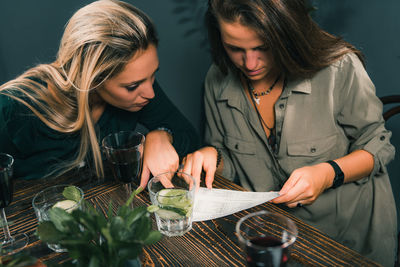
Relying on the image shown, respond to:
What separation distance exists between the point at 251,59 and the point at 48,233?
899mm

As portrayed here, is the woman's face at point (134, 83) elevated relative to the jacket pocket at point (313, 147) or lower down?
elevated

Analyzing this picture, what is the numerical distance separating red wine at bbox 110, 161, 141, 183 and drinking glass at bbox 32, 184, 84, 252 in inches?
4.1

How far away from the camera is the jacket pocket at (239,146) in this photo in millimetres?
1647

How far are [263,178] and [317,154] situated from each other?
25 cm

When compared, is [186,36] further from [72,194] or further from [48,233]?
[48,233]

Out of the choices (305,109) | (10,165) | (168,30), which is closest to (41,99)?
(10,165)

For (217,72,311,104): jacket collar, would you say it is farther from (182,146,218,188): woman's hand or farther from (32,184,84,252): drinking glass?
(32,184,84,252): drinking glass

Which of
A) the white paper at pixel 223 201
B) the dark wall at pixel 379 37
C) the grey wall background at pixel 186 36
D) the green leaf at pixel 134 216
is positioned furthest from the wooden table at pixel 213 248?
the dark wall at pixel 379 37

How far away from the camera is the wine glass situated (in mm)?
927

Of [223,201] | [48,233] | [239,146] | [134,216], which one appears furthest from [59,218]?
[239,146]

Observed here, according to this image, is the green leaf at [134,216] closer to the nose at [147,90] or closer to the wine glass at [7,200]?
the wine glass at [7,200]

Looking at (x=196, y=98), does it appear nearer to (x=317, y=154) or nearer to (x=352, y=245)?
(x=317, y=154)

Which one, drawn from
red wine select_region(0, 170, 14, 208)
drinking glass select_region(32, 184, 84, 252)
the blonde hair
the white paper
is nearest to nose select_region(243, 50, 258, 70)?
the blonde hair

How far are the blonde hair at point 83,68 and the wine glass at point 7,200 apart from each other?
0.34 meters
